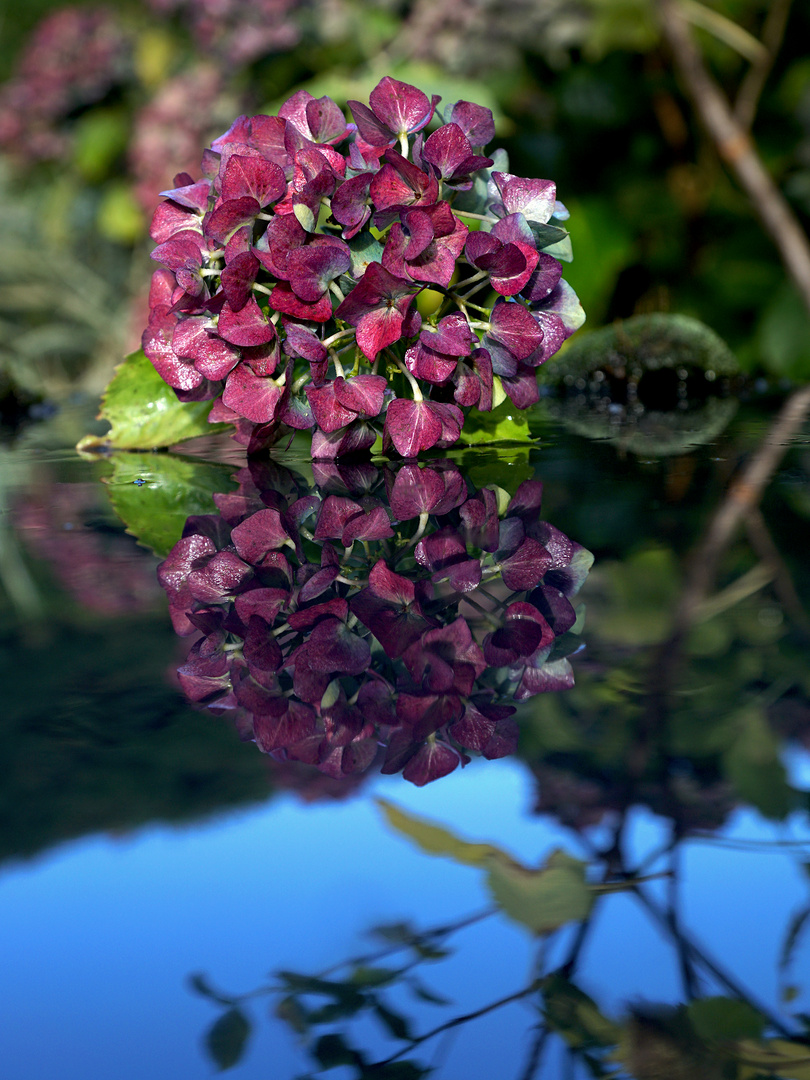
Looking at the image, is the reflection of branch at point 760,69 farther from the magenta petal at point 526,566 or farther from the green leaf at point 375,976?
the green leaf at point 375,976

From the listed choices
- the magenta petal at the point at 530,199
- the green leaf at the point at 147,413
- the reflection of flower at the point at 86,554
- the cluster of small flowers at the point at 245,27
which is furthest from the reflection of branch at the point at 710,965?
the cluster of small flowers at the point at 245,27

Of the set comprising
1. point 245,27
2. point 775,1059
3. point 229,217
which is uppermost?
point 245,27

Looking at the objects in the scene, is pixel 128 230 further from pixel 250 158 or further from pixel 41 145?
pixel 250 158

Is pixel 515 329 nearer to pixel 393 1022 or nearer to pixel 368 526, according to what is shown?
pixel 368 526

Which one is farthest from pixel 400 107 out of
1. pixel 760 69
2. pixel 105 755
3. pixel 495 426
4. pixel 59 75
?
pixel 59 75

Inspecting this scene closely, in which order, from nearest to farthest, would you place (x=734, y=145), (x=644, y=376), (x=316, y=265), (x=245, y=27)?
(x=316, y=265), (x=644, y=376), (x=734, y=145), (x=245, y=27)

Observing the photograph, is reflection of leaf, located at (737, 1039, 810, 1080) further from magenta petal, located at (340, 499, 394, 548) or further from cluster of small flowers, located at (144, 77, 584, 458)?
cluster of small flowers, located at (144, 77, 584, 458)

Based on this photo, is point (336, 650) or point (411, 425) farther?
point (411, 425)

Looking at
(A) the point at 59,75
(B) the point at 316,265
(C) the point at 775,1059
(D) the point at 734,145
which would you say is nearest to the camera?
(C) the point at 775,1059

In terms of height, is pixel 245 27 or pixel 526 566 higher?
pixel 245 27
